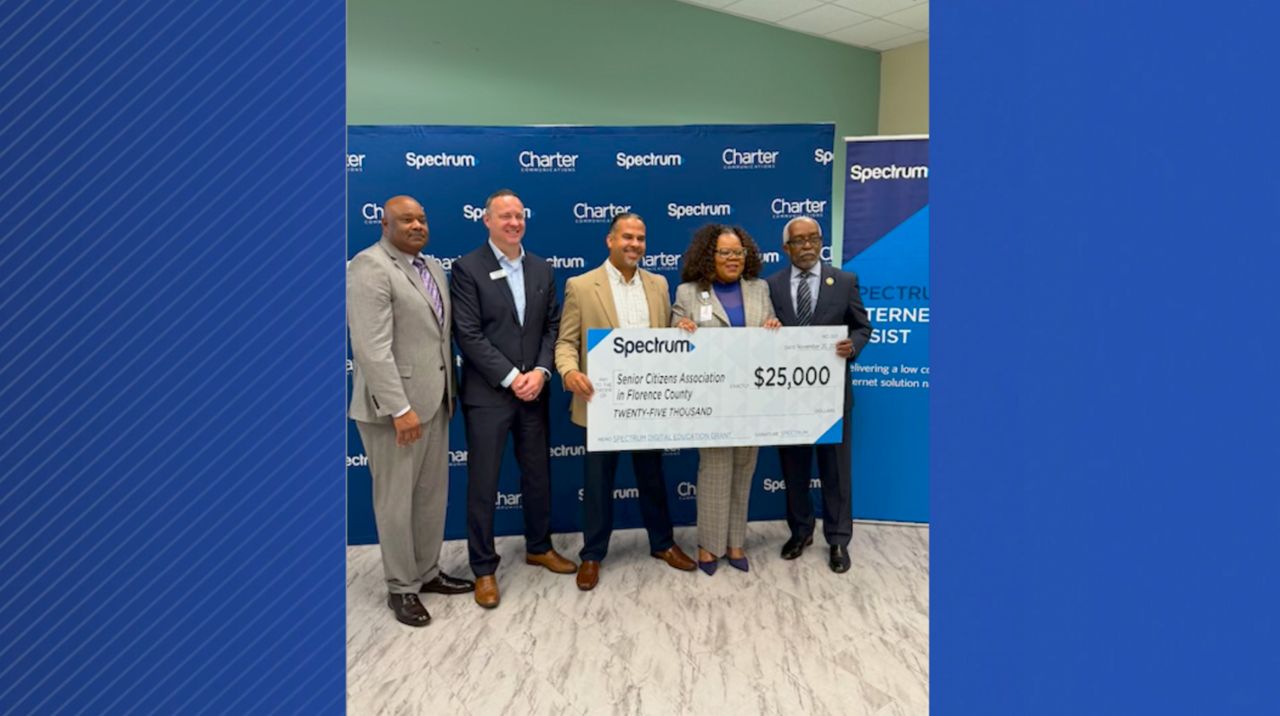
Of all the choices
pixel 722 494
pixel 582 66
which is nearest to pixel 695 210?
pixel 722 494

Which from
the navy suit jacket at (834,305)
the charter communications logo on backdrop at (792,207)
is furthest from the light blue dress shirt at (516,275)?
the charter communications logo on backdrop at (792,207)

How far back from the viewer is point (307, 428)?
479 mm

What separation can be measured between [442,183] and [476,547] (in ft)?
6.21

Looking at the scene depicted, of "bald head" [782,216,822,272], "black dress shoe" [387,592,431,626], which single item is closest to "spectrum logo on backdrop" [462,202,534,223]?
"bald head" [782,216,822,272]

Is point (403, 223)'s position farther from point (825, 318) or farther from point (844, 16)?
point (844, 16)

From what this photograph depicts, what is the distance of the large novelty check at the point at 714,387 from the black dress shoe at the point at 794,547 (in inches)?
24.9

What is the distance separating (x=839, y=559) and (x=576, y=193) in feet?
7.71

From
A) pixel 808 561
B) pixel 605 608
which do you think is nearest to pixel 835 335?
pixel 808 561

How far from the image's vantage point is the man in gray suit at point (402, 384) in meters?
2.62

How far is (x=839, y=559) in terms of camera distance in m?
3.27

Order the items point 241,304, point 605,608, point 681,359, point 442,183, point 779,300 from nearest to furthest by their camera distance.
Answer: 1. point 241,304
2. point 605,608
3. point 681,359
4. point 779,300
5. point 442,183

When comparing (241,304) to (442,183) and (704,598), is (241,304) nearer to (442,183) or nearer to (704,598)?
(704,598)

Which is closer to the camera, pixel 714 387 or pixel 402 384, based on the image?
pixel 402 384

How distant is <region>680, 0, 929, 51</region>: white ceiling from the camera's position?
19.1 feet
